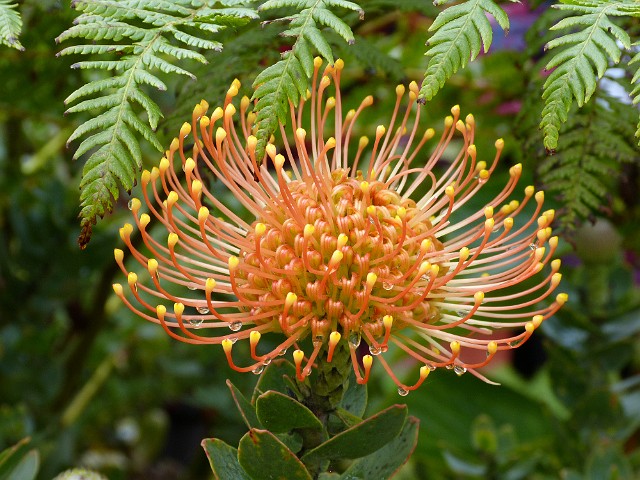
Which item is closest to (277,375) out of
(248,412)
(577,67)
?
(248,412)

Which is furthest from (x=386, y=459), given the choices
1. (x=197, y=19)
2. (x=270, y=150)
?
(x=197, y=19)

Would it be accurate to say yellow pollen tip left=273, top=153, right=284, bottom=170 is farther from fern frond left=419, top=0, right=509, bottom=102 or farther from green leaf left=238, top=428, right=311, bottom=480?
green leaf left=238, top=428, right=311, bottom=480

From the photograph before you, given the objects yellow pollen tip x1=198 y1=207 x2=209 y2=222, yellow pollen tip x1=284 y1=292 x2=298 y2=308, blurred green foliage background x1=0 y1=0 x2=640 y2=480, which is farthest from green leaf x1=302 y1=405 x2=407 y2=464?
blurred green foliage background x1=0 y1=0 x2=640 y2=480

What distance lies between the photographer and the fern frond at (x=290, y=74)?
0.73 meters

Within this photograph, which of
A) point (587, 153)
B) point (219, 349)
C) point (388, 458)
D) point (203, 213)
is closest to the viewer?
point (203, 213)

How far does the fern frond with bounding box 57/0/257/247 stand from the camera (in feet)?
2.38

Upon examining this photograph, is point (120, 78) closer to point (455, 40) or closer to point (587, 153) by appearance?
point (455, 40)

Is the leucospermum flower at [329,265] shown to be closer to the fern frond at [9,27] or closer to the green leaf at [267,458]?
the green leaf at [267,458]

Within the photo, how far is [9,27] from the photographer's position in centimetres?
80

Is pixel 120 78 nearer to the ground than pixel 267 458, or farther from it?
farther from it

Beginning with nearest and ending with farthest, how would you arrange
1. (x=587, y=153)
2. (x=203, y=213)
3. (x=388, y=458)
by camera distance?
1. (x=203, y=213)
2. (x=388, y=458)
3. (x=587, y=153)

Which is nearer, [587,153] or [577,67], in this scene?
[577,67]

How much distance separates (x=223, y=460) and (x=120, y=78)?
0.39 m

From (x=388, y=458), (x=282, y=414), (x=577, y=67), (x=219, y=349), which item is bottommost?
(x=219, y=349)
